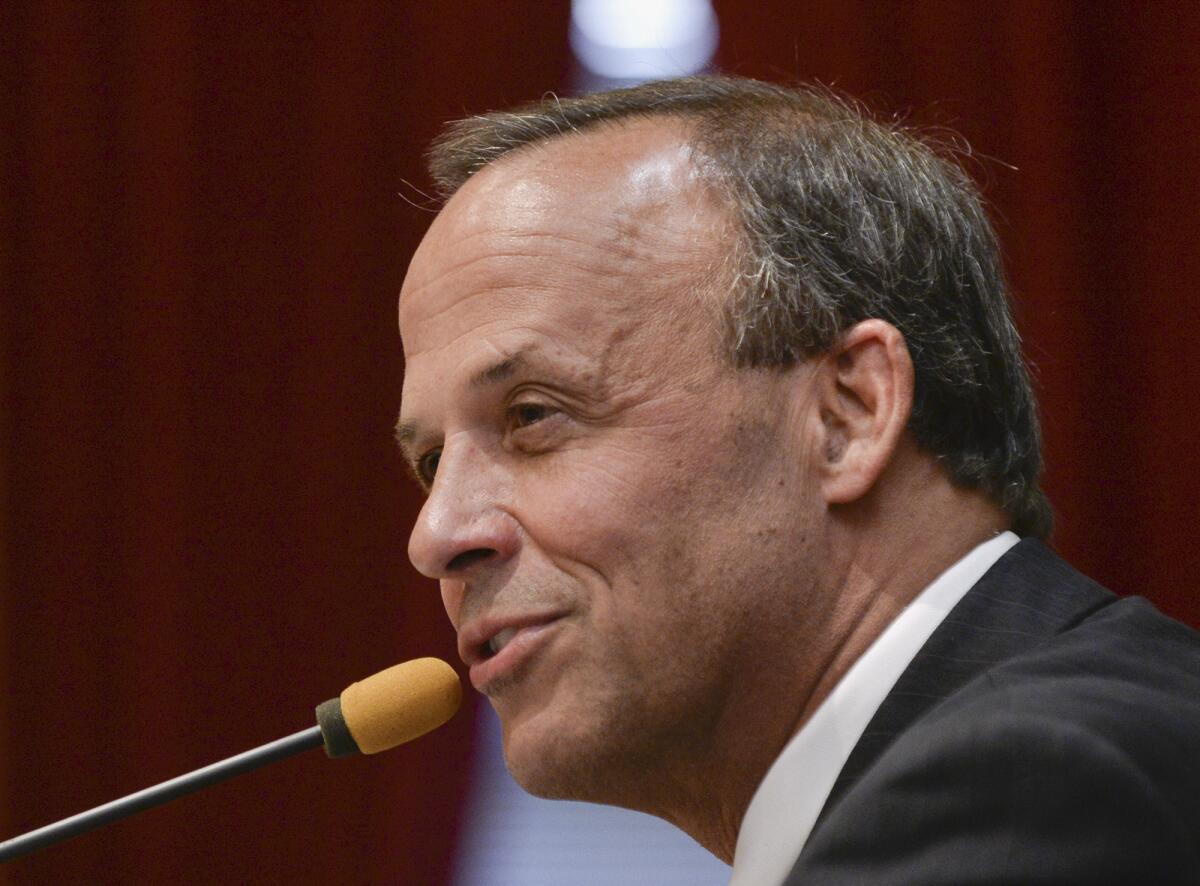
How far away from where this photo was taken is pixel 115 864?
2539mm

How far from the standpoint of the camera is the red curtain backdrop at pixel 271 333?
2.38 m

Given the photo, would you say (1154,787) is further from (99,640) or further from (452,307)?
(99,640)

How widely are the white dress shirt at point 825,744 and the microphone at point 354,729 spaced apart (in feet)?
1.08

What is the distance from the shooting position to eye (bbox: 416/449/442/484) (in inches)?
62.9

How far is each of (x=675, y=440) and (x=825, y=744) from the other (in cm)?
32

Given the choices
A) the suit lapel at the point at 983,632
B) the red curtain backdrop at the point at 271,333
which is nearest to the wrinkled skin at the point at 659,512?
the suit lapel at the point at 983,632

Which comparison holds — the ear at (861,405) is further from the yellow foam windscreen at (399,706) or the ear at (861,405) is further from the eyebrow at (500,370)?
the yellow foam windscreen at (399,706)

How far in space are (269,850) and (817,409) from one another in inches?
59.5

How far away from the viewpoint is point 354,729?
1.44m

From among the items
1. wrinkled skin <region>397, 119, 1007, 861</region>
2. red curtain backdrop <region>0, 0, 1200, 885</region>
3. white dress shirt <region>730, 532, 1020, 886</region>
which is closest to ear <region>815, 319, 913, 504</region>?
wrinkled skin <region>397, 119, 1007, 861</region>

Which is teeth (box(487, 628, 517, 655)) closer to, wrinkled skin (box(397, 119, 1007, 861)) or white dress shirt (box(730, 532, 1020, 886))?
wrinkled skin (box(397, 119, 1007, 861))

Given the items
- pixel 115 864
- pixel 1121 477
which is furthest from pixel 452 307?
pixel 115 864

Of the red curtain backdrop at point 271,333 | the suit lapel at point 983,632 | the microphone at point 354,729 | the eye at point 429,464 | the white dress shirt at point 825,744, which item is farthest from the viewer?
the red curtain backdrop at point 271,333

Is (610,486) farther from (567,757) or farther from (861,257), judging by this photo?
(861,257)
